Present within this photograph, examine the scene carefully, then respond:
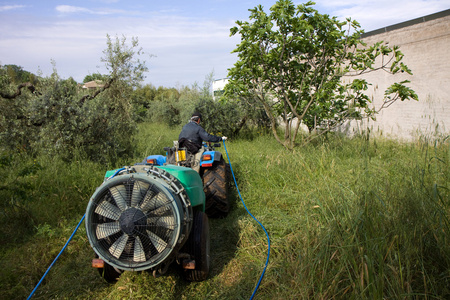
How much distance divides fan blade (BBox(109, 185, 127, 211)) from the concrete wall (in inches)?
253

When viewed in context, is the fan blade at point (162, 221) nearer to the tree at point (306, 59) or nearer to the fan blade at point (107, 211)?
the fan blade at point (107, 211)

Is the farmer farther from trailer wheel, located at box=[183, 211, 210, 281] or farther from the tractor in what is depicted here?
the tractor

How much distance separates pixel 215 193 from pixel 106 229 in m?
2.30

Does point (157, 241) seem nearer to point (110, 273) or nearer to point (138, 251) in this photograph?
Answer: point (138, 251)

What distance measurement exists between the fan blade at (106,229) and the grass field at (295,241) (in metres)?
0.59

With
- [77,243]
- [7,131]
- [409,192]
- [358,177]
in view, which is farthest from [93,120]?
[409,192]

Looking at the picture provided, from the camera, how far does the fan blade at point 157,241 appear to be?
266 centimetres

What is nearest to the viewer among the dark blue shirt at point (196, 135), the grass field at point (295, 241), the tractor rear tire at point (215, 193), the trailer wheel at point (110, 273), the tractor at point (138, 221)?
the grass field at point (295, 241)

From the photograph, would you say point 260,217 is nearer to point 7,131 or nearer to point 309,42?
point 309,42

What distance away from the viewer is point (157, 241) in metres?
2.67

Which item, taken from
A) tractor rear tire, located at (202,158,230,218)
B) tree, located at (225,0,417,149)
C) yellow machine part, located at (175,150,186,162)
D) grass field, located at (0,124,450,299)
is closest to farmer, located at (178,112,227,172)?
yellow machine part, located at (175,150,186,162)

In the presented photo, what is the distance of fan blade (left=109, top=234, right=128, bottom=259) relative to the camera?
8.77 feet

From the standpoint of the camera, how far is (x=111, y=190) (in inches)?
106

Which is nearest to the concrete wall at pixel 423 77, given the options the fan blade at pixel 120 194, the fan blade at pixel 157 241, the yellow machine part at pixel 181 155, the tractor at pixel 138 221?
the yellow machine part at pixel 181 155
